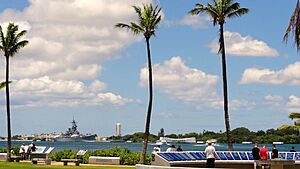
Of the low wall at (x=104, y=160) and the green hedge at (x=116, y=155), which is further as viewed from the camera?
the green hedge at (x=116, y=155)

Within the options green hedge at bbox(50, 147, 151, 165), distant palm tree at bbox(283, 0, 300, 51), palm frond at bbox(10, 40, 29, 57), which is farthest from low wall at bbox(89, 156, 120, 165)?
distant palm tree at bbox(283, 0, 300, 51)

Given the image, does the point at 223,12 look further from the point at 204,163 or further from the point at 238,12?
the point at 204,163

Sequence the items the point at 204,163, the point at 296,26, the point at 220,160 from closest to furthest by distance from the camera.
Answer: the point at 296,26 → the point at 204,163 → the point at 220,160

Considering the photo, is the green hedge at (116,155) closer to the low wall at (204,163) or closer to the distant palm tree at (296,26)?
the low wall at (204,163)

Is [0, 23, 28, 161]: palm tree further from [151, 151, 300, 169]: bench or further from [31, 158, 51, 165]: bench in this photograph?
[151, 151, 300, 169]: bench

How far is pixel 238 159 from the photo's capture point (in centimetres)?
3319

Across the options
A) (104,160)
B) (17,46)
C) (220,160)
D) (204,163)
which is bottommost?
(104,160)

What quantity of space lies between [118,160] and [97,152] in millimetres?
4874

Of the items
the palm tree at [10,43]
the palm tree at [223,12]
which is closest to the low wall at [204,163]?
the palm tree at [223,12]

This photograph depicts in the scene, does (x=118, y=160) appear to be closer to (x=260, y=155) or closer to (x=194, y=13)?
(x=194, y=13)

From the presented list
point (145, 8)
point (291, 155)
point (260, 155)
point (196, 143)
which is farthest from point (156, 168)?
point (196, 143)

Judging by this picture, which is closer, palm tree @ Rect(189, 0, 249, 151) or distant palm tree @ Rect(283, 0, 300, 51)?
distant palm tree @ Rect(283, 0, 300, 51)

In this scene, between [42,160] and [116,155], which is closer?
[42,160]

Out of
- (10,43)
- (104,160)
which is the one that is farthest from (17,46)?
(104,160)
